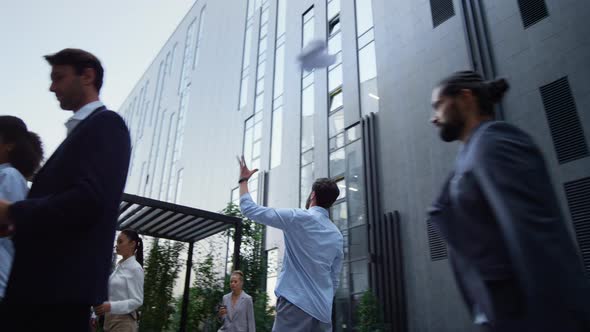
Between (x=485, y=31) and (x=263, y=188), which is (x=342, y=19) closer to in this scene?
(x=485, y=31)

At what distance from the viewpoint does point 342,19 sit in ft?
54.2

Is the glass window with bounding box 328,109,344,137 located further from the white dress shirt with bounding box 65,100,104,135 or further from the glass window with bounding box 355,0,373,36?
the white dress shirt with bounding box 65,100,104,135

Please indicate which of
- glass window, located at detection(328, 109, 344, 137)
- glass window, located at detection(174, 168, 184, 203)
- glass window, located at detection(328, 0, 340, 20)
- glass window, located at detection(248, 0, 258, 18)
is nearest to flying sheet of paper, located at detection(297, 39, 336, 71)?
glass window, located at detection(328, 0, 340, 20)

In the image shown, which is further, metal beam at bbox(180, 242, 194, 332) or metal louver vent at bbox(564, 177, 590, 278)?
metal louver vent at bbox(564, 177, 590, 278)

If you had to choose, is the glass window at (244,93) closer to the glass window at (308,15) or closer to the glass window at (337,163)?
the glass window at (308,15)

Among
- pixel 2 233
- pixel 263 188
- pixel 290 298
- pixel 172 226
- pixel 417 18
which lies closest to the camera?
pixel 2 233

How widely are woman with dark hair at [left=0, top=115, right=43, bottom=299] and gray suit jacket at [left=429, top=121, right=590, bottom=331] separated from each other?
69.8 inches

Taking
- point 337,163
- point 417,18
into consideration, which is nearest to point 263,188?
point 337,163

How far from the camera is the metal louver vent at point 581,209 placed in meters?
8.40

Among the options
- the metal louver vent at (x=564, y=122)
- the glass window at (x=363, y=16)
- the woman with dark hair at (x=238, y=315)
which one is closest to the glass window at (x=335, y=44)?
the glass window at (x=363, y=16)

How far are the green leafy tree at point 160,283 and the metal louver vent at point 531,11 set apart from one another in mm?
10224

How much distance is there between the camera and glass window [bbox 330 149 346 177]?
14.8 m

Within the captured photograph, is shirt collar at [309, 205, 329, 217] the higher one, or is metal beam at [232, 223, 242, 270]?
metal beam at [232, 223, 242, 270]

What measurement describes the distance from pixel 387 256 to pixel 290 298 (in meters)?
9.70
